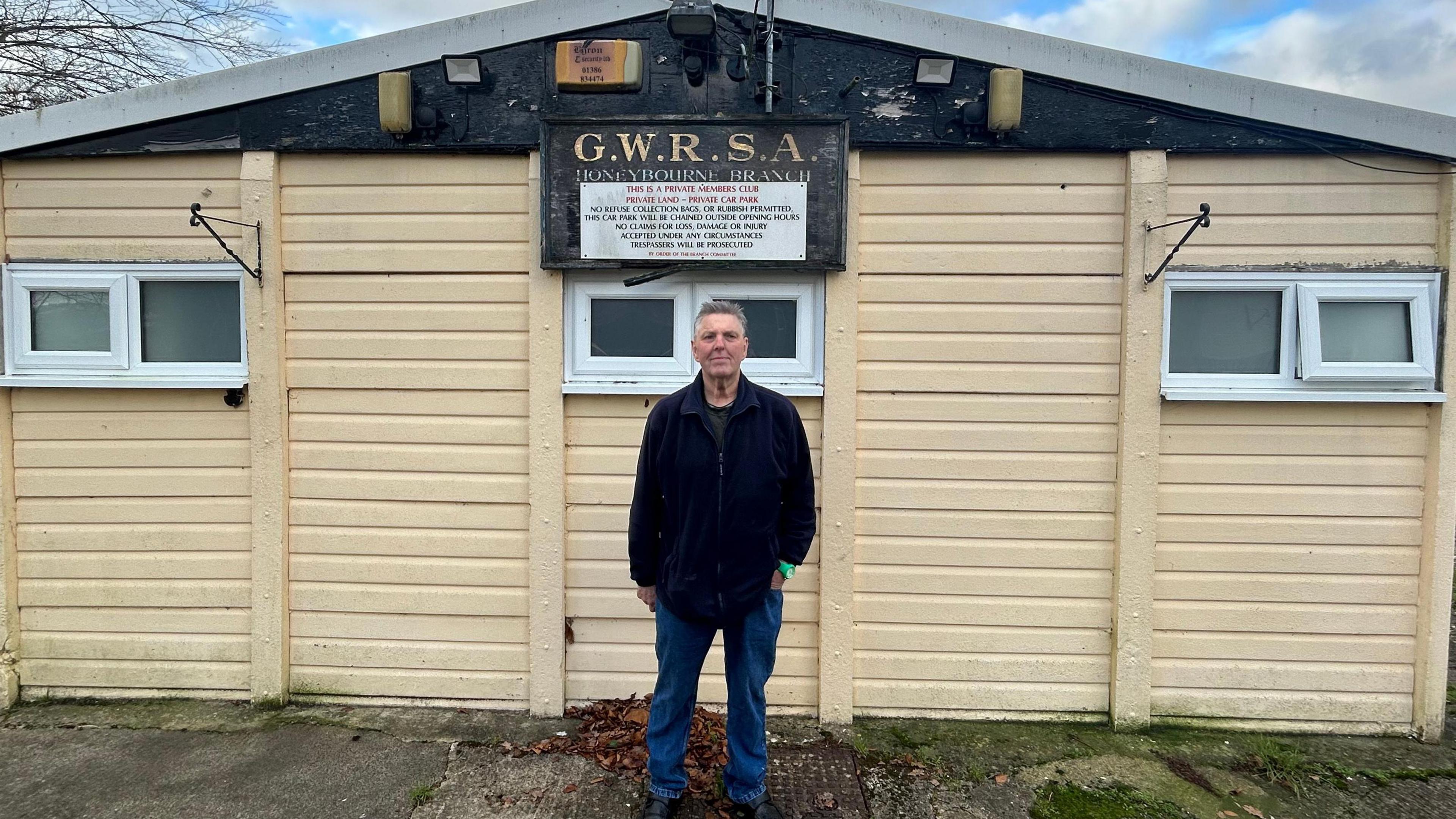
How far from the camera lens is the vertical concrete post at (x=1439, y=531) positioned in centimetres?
363

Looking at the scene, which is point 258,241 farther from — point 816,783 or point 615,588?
point 816,783

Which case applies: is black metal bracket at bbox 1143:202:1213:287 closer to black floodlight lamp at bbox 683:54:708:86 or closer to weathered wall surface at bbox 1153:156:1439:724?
weathered wall surface at bbox 1153:156:1439:724

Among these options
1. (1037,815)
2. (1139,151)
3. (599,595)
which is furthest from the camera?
(599,595)

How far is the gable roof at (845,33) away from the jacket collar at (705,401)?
76.4 inches

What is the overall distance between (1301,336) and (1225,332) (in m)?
0.32

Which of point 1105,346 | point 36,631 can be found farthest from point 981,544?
point 36,631

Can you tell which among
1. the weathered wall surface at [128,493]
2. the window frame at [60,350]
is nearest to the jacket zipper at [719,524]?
the weathered wall surface at [128,493]

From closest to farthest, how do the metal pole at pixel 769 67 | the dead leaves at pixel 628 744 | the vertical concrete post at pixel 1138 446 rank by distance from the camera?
the dead leaves at pixel 628 744, the metal pole at pixel 769 67, the vertical concrete post at pixel 1138 446

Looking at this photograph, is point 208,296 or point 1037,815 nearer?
point 1037,815

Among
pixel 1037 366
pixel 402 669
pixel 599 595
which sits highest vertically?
pixel 1037 366

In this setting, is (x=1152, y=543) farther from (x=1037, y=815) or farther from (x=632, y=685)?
(x=632, y=685)

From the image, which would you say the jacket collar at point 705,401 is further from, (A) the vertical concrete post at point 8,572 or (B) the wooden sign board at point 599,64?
(A) the vertical concrete post at point 8,572

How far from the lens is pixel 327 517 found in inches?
155

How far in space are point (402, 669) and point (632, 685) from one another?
4.05 ft
